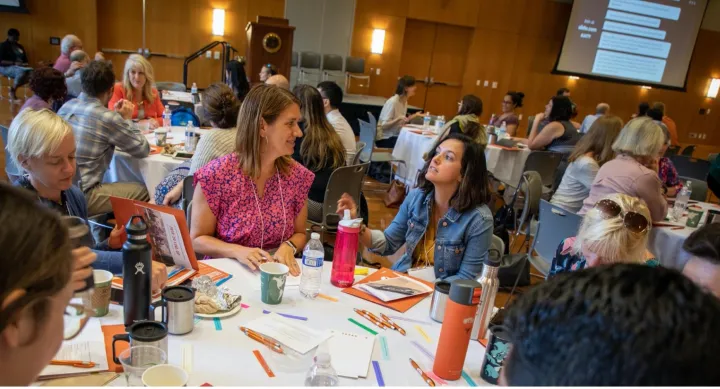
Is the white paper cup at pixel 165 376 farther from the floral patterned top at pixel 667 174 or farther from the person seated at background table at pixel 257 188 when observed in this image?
the floral patterned top at pixel 667 174

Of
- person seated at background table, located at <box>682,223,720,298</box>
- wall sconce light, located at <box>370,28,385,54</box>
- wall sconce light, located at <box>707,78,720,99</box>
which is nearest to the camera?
person seated at background table, located at <box>682,223,720,298</box>

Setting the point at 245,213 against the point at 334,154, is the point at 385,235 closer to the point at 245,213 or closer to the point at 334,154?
the point at 245,213

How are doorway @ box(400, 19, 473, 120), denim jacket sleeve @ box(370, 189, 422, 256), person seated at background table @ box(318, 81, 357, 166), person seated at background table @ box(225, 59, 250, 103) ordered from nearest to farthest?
1. denim jacket sleeve @ box(370, 189, 422, 256)
2. person seated at background table @ box(318, 81, 357, 166)
3. person seated at background table @ box(225, 59, 250, 103)
4. doorway @ box(400, 19, 473, 120)

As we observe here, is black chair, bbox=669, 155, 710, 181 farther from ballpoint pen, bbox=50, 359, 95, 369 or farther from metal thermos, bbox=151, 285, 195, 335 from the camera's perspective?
ballpoint pen, bbox=50, 359, 95, 369

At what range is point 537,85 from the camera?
1224cm

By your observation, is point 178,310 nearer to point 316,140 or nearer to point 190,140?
point 316,140

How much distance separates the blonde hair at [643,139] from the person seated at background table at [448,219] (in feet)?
5.61

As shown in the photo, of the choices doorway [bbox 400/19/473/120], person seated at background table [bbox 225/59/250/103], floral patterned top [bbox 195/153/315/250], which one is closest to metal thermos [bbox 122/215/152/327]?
floral patterned top [bbox 195/153/315/250]

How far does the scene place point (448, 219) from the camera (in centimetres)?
223

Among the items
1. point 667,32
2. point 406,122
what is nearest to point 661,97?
point 667,32

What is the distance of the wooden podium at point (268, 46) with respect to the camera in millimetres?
7574

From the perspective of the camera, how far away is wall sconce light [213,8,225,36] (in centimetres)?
1033

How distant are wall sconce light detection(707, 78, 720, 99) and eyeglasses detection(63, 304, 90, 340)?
1618 centimetres

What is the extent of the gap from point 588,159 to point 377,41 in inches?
310
